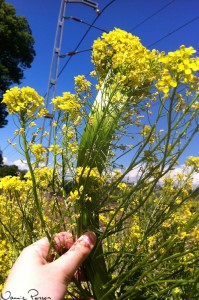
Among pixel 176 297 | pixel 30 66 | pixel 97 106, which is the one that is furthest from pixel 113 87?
pixel 30 66

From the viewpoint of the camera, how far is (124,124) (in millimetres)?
1246

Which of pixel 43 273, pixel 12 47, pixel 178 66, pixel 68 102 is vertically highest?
pixel 12 47

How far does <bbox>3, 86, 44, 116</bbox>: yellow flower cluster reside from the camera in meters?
1.16

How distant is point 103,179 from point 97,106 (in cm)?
27

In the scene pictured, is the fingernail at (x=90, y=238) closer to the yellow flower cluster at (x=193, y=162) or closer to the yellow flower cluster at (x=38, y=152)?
the yellow flower cluster at (x=38, y=152)

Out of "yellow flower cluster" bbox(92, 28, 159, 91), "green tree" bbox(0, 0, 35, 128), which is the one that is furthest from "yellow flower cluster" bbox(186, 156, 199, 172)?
"green tree" bbox(0, 0, 35, 128)

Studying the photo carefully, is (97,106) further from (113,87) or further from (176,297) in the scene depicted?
(176,297)

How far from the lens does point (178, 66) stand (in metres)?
0.95

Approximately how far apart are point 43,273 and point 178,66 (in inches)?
28.1

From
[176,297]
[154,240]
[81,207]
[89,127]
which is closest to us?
[81,207]

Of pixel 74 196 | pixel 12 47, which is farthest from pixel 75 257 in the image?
pixel 12 47

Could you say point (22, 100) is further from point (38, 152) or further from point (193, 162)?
point (193, 162)

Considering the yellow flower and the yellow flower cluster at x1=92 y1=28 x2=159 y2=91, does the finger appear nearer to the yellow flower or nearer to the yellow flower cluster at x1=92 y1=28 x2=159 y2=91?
the yellow flower

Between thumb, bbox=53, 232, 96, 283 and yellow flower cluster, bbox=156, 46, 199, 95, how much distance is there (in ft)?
1.71
